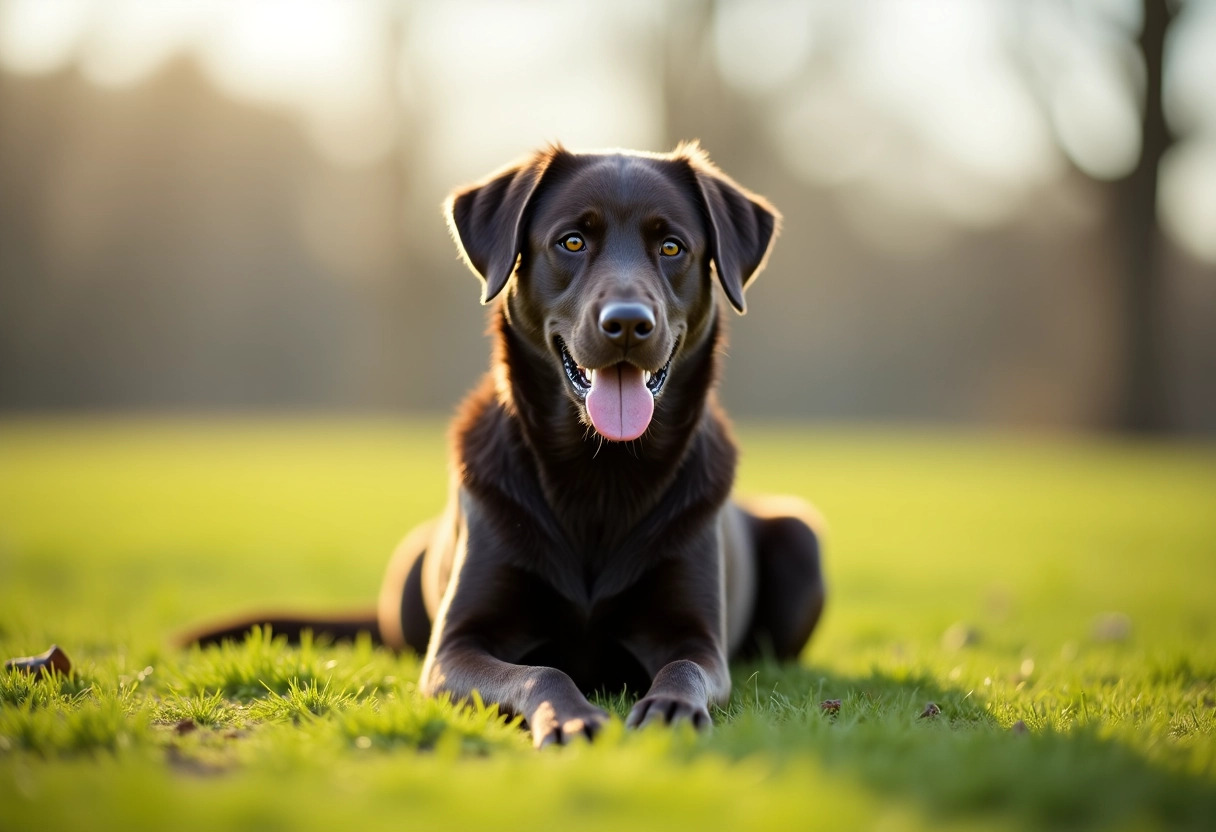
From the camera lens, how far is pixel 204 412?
96.9 feet

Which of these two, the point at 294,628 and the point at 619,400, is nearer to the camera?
the point at 619,400

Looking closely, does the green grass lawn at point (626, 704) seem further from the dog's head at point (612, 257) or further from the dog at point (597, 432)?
the dog's head at point (612, 257)

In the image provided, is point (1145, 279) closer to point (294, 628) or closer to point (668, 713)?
point (294, 628)

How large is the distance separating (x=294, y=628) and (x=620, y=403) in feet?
7.08

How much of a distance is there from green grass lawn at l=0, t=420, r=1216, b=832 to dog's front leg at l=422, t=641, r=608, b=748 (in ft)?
0.28

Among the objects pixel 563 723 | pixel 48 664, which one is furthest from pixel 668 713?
pixel 48 664

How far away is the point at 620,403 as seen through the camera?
347 cm

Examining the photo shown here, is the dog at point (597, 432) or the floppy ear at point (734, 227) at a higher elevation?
the floppy ear at point (734, 227)

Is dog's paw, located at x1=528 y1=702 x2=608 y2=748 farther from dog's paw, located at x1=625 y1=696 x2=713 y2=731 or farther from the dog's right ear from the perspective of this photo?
the dog's right ear

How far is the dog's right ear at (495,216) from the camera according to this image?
3721 millimetres

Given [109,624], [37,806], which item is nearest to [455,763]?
[37,806]

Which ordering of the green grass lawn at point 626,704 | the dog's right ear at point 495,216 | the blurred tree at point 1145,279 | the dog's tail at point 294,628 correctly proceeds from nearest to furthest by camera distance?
the green grass lawn at point 626,704
the dog's right ear at point 495,216
the dog's tail at point 294,628
the blurred tree at point 1145,279

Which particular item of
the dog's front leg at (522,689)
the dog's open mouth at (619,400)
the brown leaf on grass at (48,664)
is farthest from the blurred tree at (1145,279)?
the brown leaf on grass at (48,664)

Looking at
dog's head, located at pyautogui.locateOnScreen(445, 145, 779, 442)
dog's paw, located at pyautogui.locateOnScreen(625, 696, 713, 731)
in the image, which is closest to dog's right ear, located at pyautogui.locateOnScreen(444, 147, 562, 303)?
dog's head, located at pyautogui.locateOnScreen(445, 145, 779, 442)
